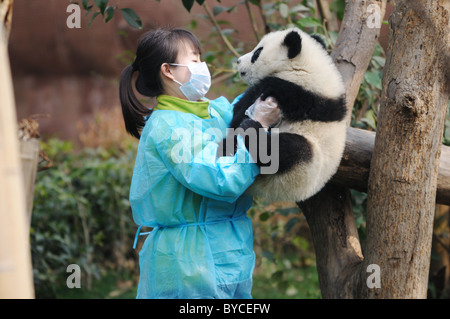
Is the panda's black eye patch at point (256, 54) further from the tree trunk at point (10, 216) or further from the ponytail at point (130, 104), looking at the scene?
the tree trunk at point (10, 216)

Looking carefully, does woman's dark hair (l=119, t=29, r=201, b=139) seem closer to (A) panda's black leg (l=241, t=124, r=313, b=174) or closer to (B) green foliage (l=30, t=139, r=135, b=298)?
(A) panda's black leg (l=241, t=124, r=313, b=174)

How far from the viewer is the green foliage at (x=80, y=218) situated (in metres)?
3.54

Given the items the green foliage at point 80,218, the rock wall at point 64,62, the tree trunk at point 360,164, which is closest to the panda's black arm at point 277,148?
the tree trunk at point 360,164

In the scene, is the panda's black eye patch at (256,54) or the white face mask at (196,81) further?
the panda's black eye patch at (256,54)

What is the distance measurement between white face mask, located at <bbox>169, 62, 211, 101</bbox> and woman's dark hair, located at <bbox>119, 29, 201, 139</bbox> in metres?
0.09

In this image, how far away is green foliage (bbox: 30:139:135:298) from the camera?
11.6ft

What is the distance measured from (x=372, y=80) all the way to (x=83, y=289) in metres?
2.60

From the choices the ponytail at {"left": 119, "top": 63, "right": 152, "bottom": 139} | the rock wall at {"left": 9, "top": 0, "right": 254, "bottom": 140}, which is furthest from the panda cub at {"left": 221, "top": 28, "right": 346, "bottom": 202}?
the rock wall at {"left": 9, "top": 0, "right": 254, "bottom": 140}

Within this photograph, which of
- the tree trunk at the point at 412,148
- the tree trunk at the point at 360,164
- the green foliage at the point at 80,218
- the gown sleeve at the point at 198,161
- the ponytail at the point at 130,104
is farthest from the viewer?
the green foliage at the point at 80,218

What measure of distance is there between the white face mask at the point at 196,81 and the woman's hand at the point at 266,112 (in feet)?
0.73

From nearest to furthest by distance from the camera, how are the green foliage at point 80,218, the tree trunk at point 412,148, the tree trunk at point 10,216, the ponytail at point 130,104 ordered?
1. the tree trunk at point 10,216
2. the tree trunk at point 412,148
3. the ponytail at point 130,104
4. the green foliage at point 80,218

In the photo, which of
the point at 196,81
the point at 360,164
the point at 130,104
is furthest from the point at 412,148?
the point at 130,104
